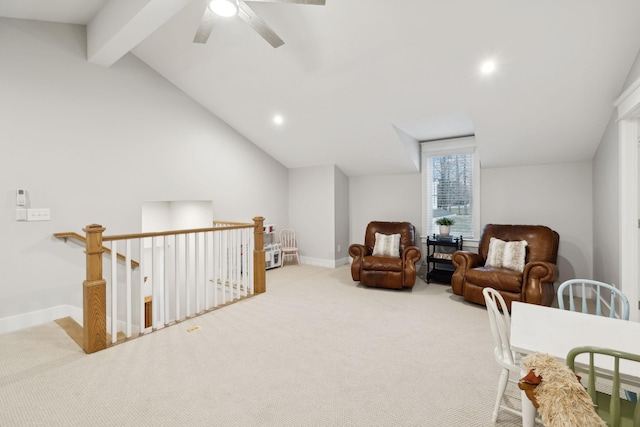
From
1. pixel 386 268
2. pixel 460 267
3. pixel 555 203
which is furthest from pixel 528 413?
pixel 555 203

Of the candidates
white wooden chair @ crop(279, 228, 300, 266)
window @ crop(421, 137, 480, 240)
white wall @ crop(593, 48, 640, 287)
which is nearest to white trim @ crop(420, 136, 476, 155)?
window @ crop(421, 137, 480, 240)

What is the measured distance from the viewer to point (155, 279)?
10.2 feet

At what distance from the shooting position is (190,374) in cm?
228

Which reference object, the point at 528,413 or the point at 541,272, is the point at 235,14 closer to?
the point at 528,413

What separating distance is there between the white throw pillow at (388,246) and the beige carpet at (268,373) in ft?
4.64

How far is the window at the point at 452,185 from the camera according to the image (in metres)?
5.06

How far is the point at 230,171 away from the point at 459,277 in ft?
13.2

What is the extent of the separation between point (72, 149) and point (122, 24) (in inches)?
61.7

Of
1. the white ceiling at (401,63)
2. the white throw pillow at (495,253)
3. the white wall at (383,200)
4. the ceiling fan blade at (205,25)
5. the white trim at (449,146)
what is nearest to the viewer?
the ceiling fan blade at (205,25)

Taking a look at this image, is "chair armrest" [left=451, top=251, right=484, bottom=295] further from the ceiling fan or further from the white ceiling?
the ceiling fan

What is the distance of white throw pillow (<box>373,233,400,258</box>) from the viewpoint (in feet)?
16.1

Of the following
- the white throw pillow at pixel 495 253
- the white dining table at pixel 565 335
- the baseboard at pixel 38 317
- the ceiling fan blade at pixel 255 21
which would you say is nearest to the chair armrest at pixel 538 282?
the white throw pillow at pixel 495 253

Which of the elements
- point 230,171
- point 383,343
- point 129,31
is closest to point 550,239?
point 383,343

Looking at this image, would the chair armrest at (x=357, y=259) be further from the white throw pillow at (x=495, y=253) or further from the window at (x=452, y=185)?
the white throw pillow at (x=495, y=253)
